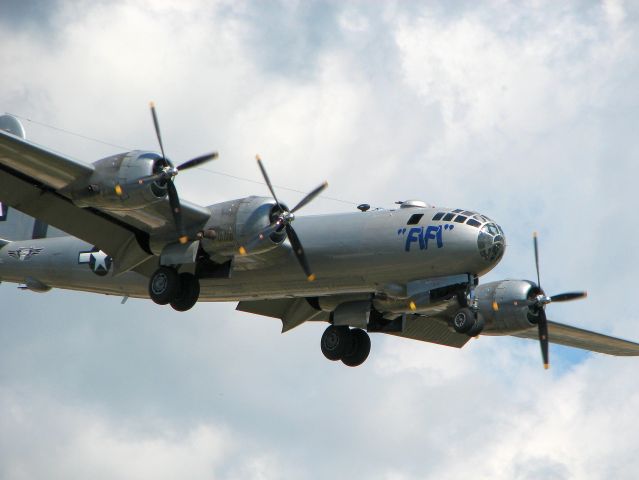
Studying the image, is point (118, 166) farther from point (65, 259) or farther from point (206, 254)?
point (65, 259)

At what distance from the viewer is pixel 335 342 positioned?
37.7 metres

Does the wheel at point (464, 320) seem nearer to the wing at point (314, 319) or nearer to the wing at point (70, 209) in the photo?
the wing at point (314, 319)

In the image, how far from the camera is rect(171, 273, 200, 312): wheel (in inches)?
1335

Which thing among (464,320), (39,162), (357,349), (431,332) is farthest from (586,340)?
(39,162)

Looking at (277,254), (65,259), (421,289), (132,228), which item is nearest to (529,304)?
→ (421,289)

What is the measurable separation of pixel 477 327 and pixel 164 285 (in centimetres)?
930

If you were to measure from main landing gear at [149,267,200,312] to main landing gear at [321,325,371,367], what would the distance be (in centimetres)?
548

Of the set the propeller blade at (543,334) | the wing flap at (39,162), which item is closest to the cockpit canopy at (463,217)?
the propeller blade at (543,334)

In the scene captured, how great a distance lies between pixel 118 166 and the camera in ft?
104

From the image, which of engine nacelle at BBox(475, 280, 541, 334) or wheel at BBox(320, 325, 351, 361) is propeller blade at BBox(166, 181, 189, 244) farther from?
engine nacelle at BBox(475, 280, 541, 334)

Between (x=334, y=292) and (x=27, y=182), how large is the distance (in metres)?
9.49

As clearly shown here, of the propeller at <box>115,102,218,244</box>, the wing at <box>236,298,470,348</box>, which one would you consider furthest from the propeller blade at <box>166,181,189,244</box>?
the wing at <box>236,298,470,348</box>

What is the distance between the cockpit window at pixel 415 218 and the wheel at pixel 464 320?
2.93m

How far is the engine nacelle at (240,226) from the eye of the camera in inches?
1282
